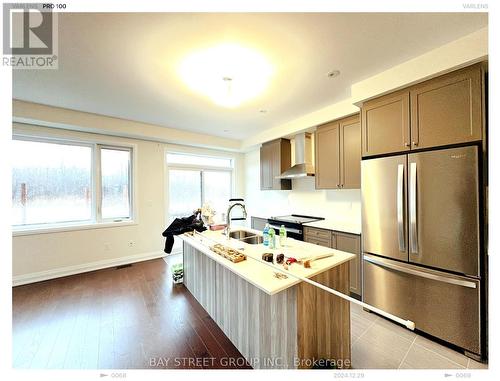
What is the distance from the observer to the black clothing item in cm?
242

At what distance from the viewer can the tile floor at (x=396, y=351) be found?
154 cm

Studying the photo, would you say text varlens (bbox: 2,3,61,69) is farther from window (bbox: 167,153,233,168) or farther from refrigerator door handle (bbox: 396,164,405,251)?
refrigerator door handle (bbox: 396,164,405,251)

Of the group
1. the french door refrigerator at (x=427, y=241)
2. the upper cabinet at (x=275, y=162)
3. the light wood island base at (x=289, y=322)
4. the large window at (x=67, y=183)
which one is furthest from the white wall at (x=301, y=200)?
the large window at (x=67, y=183)

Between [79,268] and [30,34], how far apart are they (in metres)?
3.46

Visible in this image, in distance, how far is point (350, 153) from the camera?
9.09ft

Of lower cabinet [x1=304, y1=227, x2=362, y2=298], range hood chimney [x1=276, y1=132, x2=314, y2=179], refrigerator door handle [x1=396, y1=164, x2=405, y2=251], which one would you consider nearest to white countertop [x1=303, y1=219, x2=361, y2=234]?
lower cabinet [x1=304, y1=227, x2=362, y2=298]

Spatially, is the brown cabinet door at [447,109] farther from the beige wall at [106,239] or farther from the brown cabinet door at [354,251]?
the beige wall at [106,239]

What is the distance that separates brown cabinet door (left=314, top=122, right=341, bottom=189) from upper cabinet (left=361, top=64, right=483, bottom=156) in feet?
2.30

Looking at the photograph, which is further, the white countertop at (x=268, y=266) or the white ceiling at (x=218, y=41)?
the white ceiling at (x=218, y=41)

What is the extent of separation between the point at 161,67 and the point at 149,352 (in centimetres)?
270

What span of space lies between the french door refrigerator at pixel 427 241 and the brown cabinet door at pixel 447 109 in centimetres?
13

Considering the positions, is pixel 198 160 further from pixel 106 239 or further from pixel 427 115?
pixel 427 115
